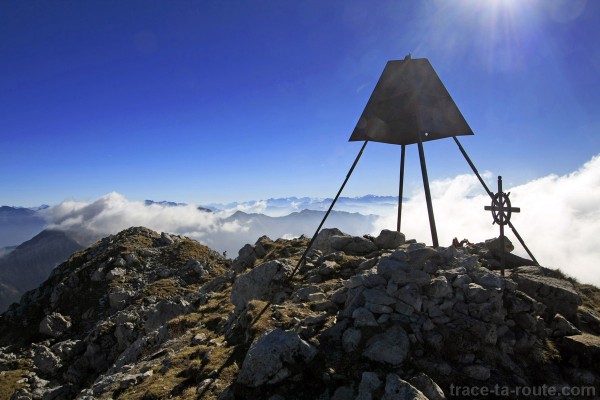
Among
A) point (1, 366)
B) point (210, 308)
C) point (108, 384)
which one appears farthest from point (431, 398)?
point (1, 366)

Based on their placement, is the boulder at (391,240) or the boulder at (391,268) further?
the boulder at (391,240)

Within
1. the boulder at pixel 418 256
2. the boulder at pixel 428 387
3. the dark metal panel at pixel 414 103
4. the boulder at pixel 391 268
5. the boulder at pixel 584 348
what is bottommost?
the boulder at pixel 428 387

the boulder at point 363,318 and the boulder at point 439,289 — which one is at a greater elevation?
the boulder at point 439,289

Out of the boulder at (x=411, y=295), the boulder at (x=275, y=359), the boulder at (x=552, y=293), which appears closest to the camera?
the boulder at (x=275, y=359)

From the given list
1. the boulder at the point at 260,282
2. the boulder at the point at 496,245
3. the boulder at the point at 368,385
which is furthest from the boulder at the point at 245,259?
the boulder at the point at 368,385

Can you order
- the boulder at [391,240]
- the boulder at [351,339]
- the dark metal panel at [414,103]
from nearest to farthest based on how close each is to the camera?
1. the boulder at [351,339]
2. the dark metal panel at [414,103]
3. the boulder at [391,240]

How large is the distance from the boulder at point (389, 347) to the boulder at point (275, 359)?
1636 millimetres

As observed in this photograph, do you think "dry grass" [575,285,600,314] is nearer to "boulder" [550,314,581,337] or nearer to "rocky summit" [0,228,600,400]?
"rocky summit" [0,228,600,400]

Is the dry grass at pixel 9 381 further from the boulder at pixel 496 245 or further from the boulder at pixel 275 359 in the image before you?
the boulder at pixel 496 245

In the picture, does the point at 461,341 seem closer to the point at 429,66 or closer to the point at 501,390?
the point at 501,390

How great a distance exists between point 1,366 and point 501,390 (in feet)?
132

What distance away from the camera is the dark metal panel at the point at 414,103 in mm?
16016

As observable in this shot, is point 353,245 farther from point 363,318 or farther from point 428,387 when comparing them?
point 428,387

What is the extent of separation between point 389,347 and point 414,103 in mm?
11571
